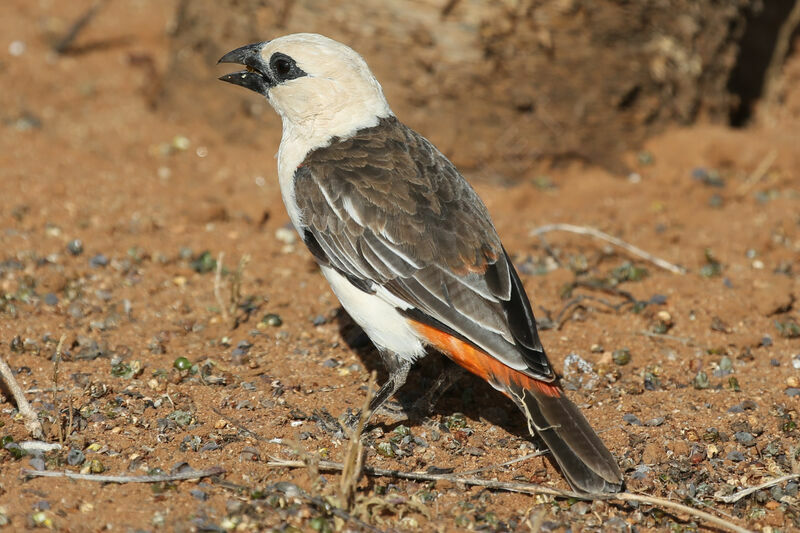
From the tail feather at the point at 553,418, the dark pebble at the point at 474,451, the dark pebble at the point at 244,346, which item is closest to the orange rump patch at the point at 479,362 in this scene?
the tail feather at the point at 553,418

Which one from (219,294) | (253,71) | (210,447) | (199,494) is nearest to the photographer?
(199,494)

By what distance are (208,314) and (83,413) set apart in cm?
137

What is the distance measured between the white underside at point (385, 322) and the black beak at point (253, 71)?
142cm

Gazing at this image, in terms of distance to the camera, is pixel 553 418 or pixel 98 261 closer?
pixel 553 418

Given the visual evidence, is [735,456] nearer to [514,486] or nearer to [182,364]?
[514,486]

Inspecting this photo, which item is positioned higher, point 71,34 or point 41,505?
point 71,34

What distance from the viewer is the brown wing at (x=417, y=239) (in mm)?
4492

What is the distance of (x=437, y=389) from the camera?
5.10 m

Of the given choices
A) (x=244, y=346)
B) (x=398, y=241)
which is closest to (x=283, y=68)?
(x=398, y=241)

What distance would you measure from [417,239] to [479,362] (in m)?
0.73

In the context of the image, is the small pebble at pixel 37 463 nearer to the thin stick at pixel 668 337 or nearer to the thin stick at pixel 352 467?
the thin stick at pixel 352 467

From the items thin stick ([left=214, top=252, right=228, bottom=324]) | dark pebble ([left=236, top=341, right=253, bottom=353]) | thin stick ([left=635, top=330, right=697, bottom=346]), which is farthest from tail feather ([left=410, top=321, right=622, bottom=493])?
thin stick ([left=214, top=252, right=228, bottom=324])

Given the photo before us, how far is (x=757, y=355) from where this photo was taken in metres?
5.51

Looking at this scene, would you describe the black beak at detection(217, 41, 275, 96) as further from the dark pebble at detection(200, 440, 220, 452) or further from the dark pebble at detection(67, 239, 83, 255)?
the dark pebble at detection(200, 440, 220, 452)
